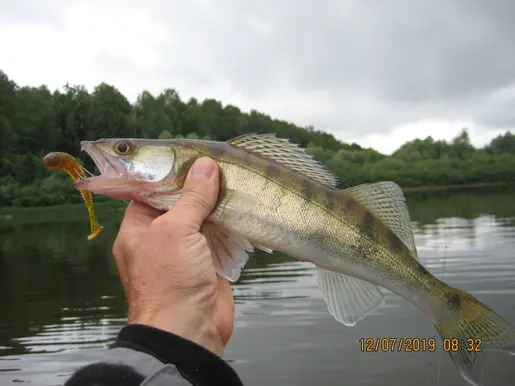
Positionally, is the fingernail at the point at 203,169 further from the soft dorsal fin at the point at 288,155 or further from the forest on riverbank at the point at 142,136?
the forest on riverbank at the point at 142,136

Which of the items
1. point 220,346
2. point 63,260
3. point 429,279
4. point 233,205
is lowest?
point 63,260

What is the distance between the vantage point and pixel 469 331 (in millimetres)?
3457

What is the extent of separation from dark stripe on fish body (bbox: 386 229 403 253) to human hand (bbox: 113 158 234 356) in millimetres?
1151

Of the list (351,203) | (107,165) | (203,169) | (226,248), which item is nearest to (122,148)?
(107,165)

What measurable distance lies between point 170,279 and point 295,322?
11526 mm

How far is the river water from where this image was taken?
10609 millimetres

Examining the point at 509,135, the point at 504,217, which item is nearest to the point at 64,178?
the point at 504,217

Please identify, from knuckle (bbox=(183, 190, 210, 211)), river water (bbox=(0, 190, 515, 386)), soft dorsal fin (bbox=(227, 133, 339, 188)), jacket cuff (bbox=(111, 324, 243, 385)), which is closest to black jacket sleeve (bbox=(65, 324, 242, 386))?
jacket cuff (bbox=(111, 324, 243, 385))

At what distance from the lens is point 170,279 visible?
2648 millimetres

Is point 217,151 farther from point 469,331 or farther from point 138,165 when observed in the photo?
point 469,331

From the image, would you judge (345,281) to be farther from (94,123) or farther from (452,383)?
(94,123)

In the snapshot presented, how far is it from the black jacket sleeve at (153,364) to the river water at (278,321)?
8.23m

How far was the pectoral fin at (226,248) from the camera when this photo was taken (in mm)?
3203

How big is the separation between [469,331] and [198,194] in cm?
192
